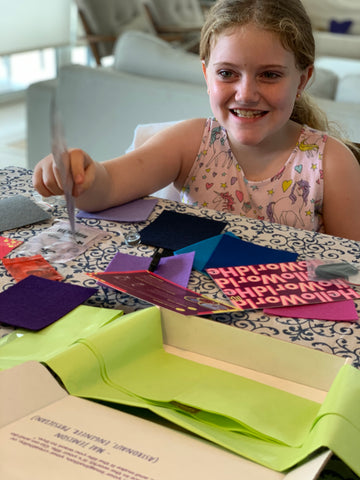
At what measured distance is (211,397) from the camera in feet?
2.08

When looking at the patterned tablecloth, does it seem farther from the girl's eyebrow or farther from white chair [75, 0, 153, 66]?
white chair [75, 0, 153, 66]

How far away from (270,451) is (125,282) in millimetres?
353

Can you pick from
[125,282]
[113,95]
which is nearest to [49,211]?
[125,282]

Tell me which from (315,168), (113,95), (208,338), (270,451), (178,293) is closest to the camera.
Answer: (270,451)

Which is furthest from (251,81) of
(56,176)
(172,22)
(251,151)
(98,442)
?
(172,22)

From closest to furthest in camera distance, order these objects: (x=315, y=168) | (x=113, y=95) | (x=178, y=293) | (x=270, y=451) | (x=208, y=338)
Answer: (x=270, y=451) → (x=208, y=338) → (x=178, y=293) → (x=315, y=168) → (x=113, y=95)

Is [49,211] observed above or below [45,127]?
above

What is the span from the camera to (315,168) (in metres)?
1.39

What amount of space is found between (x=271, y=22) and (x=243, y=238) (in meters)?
0.45

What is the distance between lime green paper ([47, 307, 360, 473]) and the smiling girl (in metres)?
0.42

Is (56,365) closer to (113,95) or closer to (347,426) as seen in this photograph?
(347,426)

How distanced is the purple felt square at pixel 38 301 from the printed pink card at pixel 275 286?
201 mm

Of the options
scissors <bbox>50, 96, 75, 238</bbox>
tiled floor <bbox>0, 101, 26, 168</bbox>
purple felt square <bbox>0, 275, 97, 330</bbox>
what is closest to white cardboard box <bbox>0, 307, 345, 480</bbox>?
purple felt square <bbox>0, 275, 97, 330</bbox>

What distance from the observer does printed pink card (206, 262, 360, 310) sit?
855 millimetres
